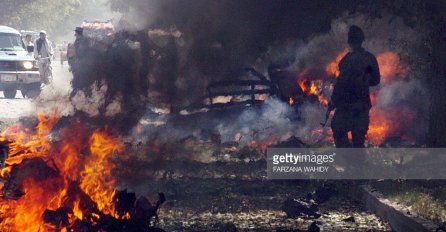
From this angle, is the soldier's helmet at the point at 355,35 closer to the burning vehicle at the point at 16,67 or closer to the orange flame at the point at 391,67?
the orange flame at the point at 391,67

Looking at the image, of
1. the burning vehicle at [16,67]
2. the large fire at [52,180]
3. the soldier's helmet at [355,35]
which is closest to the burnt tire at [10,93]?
the burning vehicle at [16,67]

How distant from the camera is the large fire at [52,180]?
21.6 ft

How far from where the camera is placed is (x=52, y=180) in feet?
22.6

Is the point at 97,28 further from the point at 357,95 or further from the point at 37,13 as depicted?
the point at 357,95

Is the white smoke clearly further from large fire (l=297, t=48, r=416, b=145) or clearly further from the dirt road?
the dirt road

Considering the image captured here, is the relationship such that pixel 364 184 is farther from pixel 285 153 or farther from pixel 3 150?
pixel 3 150

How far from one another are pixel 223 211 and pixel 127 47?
5.61 meters

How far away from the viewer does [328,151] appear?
12.6 metres

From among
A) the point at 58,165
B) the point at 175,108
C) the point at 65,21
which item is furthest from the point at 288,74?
the point at 65,21

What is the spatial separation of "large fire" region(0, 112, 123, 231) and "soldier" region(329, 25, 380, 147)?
4.91 metres

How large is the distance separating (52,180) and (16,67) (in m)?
18.9

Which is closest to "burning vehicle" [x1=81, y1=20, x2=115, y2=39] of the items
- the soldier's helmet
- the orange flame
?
the orange flame

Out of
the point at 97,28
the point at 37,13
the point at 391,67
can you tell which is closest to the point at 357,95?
the point at 391,67

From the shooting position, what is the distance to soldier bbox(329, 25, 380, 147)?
11.5 m
